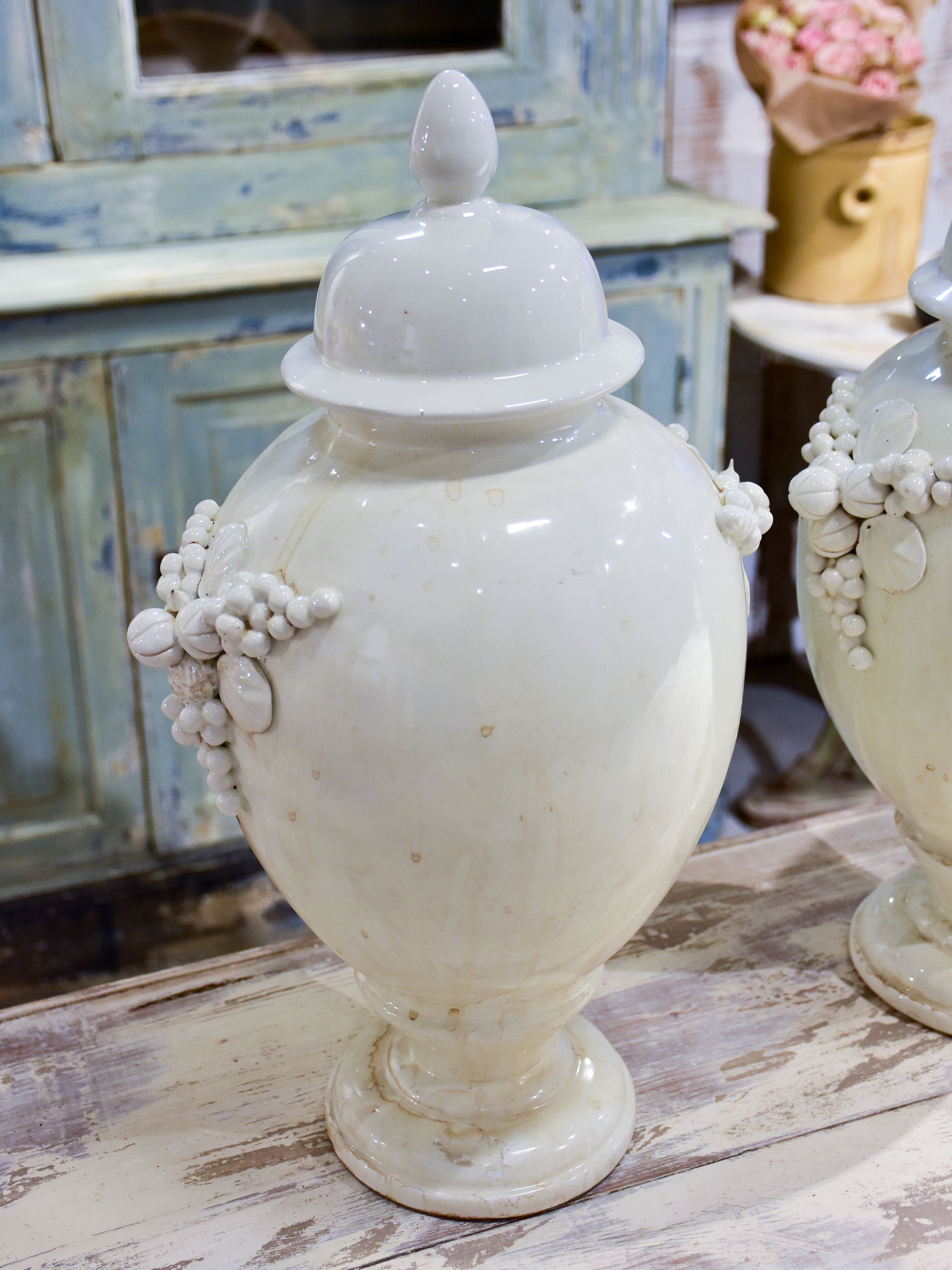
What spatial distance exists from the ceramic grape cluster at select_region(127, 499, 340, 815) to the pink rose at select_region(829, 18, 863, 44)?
127 cm

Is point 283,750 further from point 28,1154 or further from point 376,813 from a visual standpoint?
point 28,1154

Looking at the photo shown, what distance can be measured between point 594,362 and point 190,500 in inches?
32.5

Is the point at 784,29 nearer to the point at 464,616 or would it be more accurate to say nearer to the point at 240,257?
the point at 240,257

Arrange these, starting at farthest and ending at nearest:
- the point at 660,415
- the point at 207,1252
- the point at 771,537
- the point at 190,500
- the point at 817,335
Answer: the point at 771,537
the point at 817,335
the point at 660,415
the point at 190,500
the point at 207,1252

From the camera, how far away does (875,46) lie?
5.20ft

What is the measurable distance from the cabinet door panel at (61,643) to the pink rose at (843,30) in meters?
0.97

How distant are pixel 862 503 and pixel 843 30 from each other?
1.11 m

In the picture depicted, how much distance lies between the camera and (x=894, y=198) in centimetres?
165

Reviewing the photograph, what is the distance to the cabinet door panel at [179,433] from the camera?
4.24 ft

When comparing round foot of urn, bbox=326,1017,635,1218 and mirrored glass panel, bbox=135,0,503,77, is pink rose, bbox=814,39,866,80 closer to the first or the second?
mirrored glass panel, bbox=135,0,503,77

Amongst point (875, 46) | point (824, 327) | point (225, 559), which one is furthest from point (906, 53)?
point (225, 559)

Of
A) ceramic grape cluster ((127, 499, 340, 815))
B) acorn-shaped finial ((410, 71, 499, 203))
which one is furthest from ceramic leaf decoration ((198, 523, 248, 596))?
acorn-shaped finial ((410, 71, 499, 203))

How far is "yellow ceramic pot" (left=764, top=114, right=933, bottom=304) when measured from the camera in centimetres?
163

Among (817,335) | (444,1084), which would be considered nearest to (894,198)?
(817,335)
